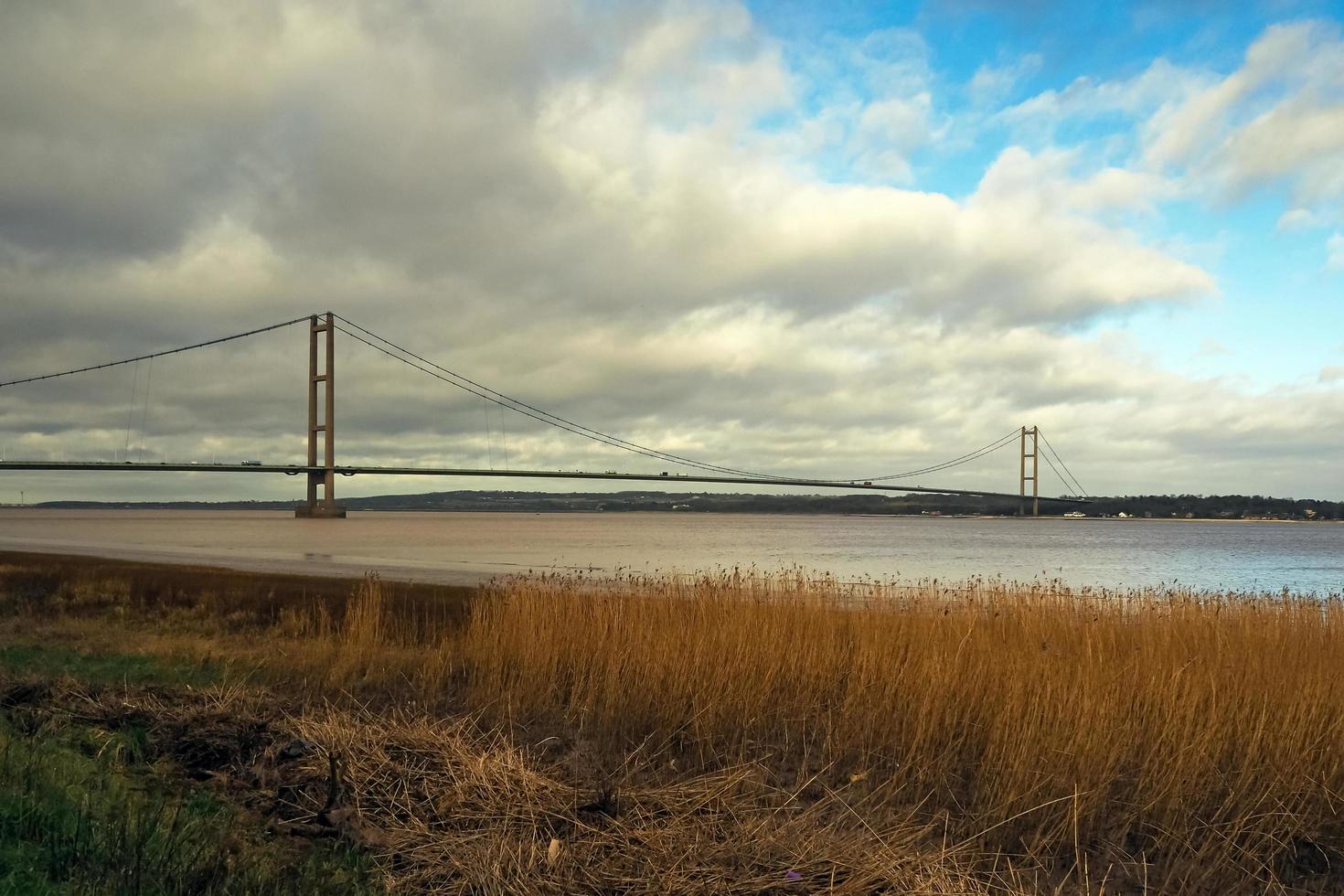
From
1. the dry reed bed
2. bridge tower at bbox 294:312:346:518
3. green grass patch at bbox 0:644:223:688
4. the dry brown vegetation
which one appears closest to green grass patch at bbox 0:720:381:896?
the dry brown vegetation

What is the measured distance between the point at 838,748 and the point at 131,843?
4.69 m

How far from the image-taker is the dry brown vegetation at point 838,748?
180 inches

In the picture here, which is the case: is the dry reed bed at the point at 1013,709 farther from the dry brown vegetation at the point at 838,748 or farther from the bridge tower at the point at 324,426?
the bridge tower at the point at 324,426

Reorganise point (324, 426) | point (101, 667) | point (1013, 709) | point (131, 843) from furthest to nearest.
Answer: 1. point (324, 426)
2. point (101, 667)
3. point (1013, 709)
4. point (131, 843)

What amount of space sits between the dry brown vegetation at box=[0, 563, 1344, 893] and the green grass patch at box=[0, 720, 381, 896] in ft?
1.55

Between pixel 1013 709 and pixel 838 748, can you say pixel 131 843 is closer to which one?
pixel 838 748

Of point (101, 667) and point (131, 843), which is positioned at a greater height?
point (131, 843)

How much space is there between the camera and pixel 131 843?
425 cm

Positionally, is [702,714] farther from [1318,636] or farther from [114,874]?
[1318,636]

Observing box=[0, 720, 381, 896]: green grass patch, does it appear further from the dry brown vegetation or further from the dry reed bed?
the dry reed bed

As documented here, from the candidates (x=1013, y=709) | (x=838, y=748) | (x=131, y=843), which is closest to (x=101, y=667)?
(x=131, y=843)

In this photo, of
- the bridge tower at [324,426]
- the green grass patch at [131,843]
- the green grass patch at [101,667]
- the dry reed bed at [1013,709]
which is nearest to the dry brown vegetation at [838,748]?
the dry reed bed at [1013,709]

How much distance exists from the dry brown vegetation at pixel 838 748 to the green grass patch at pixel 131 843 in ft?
1.55

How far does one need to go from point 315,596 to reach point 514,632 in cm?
1017
